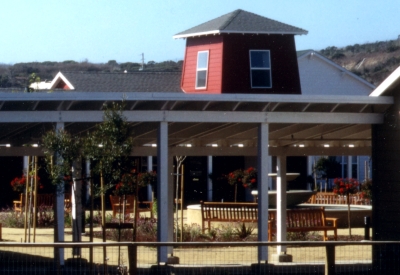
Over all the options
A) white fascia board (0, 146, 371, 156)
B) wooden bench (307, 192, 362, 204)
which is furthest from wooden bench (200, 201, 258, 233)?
wooden bench (307, 192, 362, 204)

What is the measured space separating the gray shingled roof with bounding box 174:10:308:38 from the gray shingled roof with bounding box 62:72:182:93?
3.71 metres

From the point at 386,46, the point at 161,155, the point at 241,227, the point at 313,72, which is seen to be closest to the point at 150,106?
the point at 161,155

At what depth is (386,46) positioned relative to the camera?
99000 mm

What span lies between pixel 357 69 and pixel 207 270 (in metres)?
74.5

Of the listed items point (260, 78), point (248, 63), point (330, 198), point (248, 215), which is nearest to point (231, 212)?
point (248, 215)

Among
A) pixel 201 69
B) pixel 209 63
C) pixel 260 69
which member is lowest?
pixel 260 69

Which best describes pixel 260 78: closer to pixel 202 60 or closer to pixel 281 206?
pixel 202 60

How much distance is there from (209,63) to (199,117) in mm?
15343

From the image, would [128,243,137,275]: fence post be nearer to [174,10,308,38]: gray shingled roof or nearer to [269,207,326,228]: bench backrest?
[269,207,326,228]: bench backrest

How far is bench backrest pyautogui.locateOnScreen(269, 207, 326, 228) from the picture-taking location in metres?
19.3

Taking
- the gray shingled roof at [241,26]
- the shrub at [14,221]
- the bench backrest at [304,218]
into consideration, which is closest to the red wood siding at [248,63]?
the gray shingled roof at [241,26]

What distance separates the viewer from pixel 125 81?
34.8 m

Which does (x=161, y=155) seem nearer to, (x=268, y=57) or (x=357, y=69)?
(x=268, y=57)

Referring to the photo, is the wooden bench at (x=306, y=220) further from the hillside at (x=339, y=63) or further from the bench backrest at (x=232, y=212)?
the hillside at (x=339, y=63)
